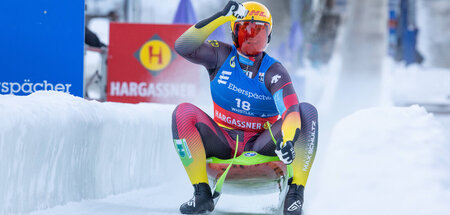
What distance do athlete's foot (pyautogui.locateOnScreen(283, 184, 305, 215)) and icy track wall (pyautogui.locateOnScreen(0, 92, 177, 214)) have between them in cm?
111

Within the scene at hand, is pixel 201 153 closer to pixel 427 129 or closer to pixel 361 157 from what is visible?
pixel 361 157

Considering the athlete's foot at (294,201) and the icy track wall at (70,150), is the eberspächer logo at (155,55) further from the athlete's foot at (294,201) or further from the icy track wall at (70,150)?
the athlete's foot at (294,201)

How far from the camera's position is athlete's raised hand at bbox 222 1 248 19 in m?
3.39

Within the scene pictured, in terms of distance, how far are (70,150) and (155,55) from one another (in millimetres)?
4003

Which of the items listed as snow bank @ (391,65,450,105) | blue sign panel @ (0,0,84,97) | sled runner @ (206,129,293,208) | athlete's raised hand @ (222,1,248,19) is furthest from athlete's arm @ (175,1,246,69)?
snow bank @ (391,65,450,105)

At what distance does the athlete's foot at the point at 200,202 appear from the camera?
126 inches

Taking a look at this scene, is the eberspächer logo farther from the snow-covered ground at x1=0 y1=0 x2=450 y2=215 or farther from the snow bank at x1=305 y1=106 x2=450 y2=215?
the snow bank at x1=305 y1=106 x2=450 y2=215

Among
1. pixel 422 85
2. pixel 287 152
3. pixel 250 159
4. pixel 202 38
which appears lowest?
pixel 422 85

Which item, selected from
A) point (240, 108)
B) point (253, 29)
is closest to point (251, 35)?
point (253, 29)

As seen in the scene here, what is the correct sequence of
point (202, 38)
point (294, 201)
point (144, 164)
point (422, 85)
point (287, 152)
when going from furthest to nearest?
point (422, 85)
point (144, 164)
point (202, 38)
point (294, 201)
point (287, 152)

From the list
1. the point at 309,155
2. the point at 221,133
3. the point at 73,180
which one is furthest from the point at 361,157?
the point at 73,180

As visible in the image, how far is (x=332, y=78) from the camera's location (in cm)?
1977

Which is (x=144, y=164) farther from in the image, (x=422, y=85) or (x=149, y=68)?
(x=422, y=85)

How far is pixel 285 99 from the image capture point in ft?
10.6
